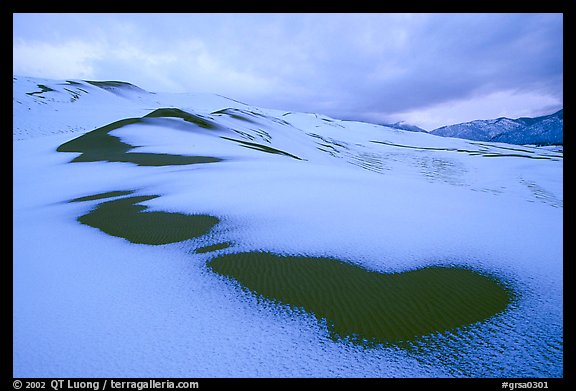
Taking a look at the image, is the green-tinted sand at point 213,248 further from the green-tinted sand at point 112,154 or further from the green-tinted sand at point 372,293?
the green-tinted sand at point 112,154

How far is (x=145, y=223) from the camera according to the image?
7484 mm

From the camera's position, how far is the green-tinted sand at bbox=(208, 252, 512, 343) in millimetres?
3746

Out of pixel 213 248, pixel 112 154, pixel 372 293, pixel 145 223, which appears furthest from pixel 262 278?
pixel 112 154

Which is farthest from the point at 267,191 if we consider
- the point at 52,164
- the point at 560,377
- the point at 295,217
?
the point at 52,164

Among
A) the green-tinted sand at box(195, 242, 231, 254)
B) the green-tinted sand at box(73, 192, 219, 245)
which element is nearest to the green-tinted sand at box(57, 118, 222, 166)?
the green-tinted sand at box(73, 192, 219, 245)

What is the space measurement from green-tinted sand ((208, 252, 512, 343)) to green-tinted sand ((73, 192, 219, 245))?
175 centimetres

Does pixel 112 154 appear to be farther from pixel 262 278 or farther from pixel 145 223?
pixel 262 278

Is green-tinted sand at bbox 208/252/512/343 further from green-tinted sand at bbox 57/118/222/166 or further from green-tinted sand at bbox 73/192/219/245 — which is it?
green-tinted sand at bbox 57/118/222/166

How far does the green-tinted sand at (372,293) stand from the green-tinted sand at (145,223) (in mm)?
1746

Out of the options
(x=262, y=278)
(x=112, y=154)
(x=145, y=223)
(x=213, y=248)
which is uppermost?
(x=112, y=154)

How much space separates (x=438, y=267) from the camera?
517 centimetres

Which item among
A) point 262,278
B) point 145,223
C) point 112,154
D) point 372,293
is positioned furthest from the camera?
point 112,154

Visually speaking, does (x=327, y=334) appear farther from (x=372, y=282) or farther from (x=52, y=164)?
(x=52, y=164)

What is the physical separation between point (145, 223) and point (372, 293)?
584 centimetres
